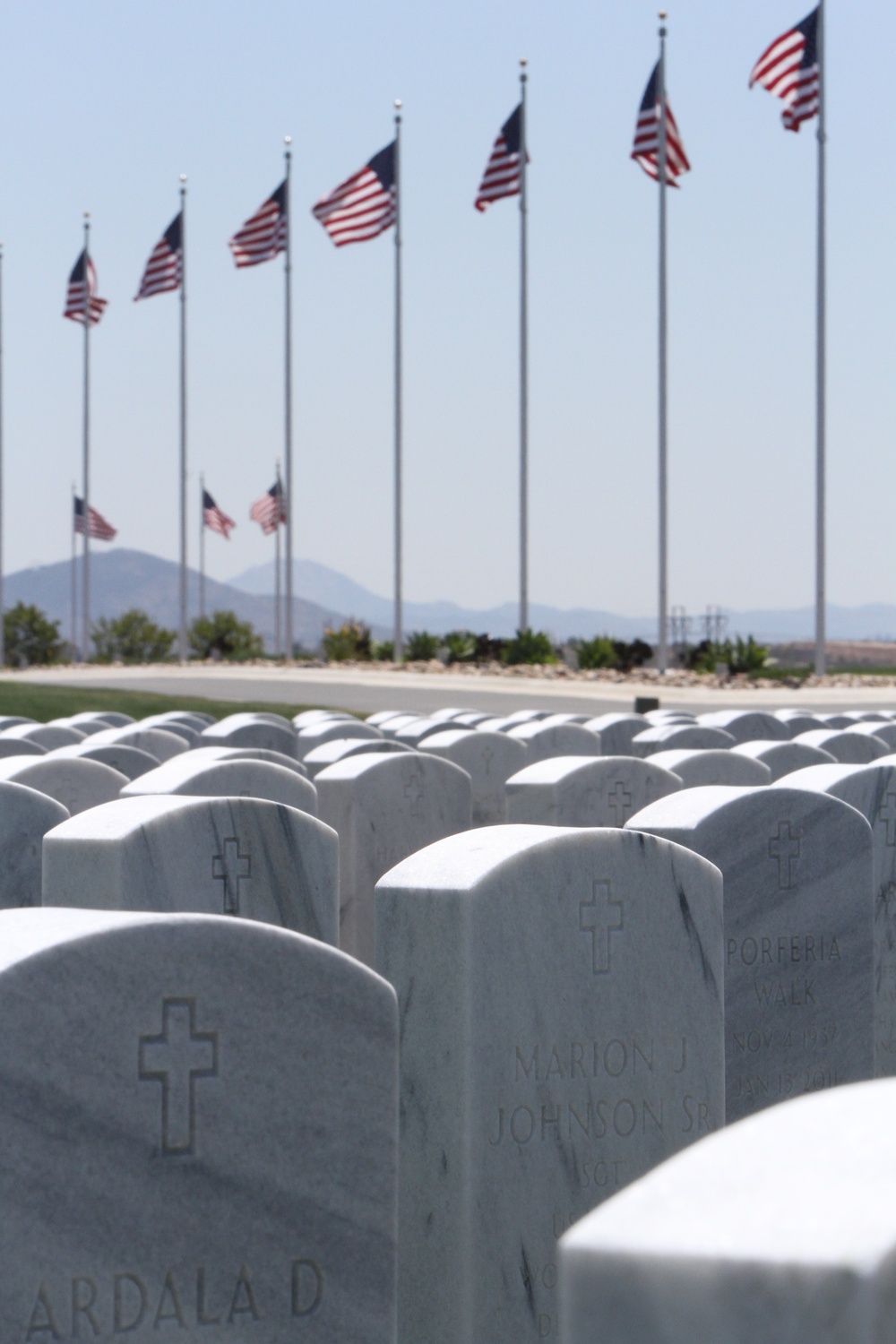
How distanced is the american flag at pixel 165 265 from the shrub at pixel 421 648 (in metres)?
10.4

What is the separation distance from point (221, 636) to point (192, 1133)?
2087 inches

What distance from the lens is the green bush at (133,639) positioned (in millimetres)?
63609

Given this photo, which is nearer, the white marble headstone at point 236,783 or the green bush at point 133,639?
the white marble headstone at point 236,783

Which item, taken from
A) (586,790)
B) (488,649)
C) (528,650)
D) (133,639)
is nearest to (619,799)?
(586,790)

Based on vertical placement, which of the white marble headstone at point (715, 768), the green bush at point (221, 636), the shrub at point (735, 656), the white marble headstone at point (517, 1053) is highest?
the green bush at point (221, 636)

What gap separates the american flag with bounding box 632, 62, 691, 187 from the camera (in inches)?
1130

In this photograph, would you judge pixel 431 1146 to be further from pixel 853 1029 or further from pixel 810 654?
pixel 810 654

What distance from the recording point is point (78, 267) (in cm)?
3641

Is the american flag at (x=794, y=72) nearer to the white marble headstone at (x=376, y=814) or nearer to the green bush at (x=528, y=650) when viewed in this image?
the green bush at (x=528, y=650)

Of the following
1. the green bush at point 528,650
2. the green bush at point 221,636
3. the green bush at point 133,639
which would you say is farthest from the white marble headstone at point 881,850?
the green bush at point 133,639

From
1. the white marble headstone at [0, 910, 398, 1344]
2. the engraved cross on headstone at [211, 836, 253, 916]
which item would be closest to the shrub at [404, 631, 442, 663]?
the engraved cross on headstone at [211, 836, 253, 916]

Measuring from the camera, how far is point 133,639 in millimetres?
63906

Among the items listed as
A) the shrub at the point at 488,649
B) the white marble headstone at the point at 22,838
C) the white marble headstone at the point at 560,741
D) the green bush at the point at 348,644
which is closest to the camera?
the white marble headstone at the point at 22,838

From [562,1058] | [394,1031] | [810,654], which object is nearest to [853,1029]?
[562,1058]
